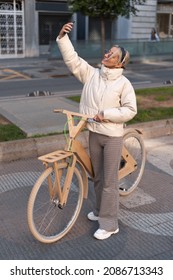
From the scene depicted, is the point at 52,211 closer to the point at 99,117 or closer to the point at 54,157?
the point at 54,157

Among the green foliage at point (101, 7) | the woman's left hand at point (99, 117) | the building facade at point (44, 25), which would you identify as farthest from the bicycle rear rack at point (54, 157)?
the building facade at point (44, 25)

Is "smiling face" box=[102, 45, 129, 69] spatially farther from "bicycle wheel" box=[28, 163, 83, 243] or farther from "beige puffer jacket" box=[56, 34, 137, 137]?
"bicycle wheel" box=[28, 163, 83, 243]

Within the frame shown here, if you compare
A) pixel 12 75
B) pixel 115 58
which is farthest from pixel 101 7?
pixel 115 58

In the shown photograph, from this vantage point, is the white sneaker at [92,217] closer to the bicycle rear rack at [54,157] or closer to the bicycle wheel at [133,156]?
the bicycle wheel at [133,156]

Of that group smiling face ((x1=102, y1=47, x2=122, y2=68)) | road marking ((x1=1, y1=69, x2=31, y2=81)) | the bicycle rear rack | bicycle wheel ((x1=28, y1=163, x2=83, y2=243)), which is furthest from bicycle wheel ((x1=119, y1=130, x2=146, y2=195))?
road marking ((x1=1, y1=69, x2=31, y2=81))

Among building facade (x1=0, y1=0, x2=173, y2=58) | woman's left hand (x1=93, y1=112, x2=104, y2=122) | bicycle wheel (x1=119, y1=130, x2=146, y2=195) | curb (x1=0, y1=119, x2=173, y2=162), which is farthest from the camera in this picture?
building facade (x1=0, y1=0, x2=173, y2=58)

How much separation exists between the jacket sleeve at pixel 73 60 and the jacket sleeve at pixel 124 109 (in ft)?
1.32

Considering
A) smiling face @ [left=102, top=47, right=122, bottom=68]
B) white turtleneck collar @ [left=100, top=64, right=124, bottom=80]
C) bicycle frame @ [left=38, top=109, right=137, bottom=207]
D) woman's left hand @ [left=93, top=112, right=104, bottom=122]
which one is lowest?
bicycle frame @ [left=38, top=109, right=137, bottom=207]

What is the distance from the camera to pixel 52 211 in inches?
152

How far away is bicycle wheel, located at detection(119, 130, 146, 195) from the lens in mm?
4465

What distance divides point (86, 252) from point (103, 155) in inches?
35.7

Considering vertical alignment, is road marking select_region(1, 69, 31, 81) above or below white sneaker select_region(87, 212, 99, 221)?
above
